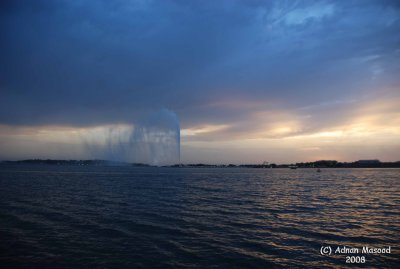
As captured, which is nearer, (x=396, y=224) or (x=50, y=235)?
(x=50, y=235)

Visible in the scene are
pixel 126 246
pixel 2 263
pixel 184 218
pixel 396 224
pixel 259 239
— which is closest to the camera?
pixel 2 263

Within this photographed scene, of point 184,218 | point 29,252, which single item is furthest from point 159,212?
point 29,252

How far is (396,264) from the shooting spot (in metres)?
15.4

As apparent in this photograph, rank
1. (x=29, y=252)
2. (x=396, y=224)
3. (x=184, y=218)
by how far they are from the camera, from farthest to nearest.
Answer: (x=184, y=218)
(x=396, y=224)
(x=29, y=252)

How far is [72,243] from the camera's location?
61.5 feet

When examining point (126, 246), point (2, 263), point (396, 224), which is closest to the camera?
point (2, 263)

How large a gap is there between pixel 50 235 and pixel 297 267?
17808mm

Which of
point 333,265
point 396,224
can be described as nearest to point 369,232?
point 396,224

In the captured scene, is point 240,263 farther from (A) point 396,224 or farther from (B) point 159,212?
(A) point 396,224

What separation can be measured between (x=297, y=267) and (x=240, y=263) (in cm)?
313

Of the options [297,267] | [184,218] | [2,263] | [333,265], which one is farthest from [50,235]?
[333,265]

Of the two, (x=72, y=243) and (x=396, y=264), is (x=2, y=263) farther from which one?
(x=396, y=264)

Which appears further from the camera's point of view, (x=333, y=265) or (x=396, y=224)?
(x=396, y=224)

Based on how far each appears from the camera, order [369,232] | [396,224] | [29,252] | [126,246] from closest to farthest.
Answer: [29,252] → [126,246] → [369,232] → [396,224]
